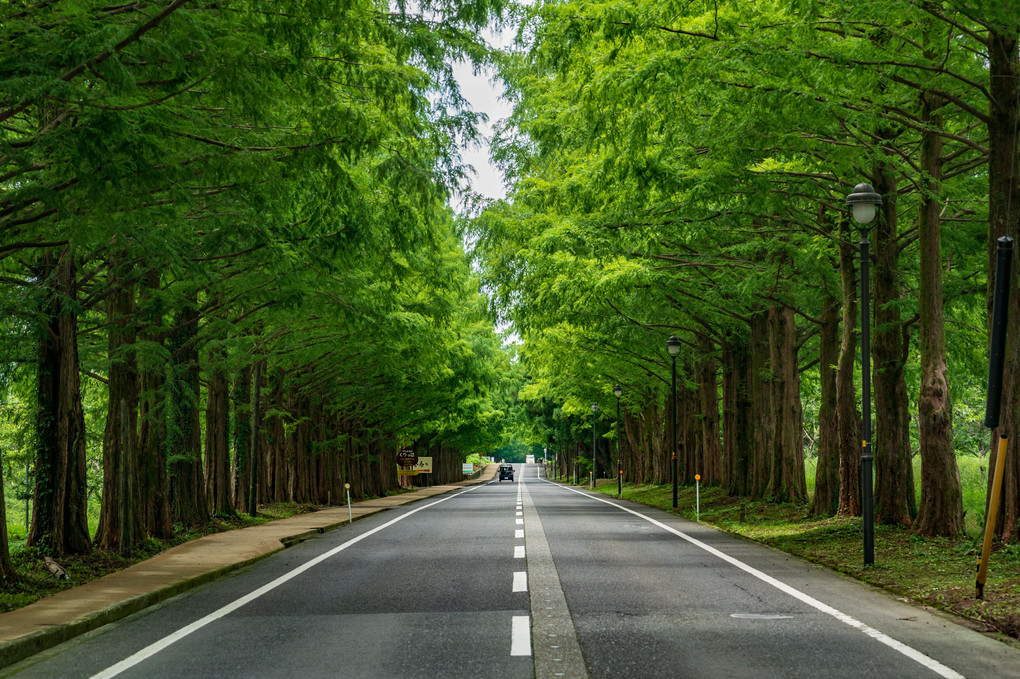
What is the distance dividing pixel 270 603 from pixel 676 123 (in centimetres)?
843

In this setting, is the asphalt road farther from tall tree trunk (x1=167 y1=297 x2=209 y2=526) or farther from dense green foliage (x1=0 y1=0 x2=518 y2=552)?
tall tree trunk (x1=167 y1=297 x2=209 y2=526)

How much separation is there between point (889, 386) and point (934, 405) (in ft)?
8.48

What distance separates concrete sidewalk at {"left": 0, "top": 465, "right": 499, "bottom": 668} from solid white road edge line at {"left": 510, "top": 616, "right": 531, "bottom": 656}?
391 cm

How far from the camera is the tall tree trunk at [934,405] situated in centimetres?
1504

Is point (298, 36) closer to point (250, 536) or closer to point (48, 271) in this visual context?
point (48, 271)

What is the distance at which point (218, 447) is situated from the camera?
84.8ft

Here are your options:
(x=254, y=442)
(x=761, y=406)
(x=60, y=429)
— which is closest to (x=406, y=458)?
(x=254, y=442)

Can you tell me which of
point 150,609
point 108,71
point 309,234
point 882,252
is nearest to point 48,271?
point 309,234

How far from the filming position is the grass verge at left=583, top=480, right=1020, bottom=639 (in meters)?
9.57

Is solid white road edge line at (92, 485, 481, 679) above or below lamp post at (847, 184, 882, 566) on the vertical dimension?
below

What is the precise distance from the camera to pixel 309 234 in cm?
1281

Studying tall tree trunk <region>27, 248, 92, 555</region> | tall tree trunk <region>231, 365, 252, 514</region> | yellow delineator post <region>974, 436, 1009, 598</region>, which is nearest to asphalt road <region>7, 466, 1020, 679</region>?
yellow delineator post <region>974, 436, 1009, 598</region>

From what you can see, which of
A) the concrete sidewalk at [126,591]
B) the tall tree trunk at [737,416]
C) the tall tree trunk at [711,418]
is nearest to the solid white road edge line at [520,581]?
the concrete sidewalk at [126,591]

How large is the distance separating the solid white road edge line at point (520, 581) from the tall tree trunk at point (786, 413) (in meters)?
13.2
